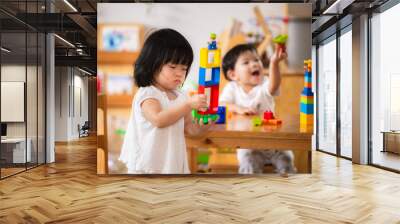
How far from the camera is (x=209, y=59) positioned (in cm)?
613

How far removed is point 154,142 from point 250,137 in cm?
143

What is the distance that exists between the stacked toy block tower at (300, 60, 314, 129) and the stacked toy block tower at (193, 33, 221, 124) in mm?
1312

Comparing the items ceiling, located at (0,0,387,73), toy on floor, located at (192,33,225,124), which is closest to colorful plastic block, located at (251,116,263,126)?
toy on floor, located at (192,33,225,124)

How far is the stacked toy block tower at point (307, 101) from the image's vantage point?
6.16 metres

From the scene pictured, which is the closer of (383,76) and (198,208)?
(198,208)

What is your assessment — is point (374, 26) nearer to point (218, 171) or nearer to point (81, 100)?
point (218, 171)

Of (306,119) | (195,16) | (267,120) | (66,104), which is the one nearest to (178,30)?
(195,16)

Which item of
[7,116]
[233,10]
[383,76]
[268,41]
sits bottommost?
[7,116]

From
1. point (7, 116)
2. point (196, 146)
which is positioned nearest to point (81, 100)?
point (7, 116)

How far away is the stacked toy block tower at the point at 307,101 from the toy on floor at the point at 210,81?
130 cm

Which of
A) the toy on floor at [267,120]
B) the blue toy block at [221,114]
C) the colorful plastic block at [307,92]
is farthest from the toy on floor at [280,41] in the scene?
the blue toy block at [221,114]

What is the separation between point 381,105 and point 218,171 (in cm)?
336

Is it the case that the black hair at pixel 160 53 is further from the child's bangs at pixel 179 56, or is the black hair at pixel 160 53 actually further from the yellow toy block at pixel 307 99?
the yellow toy block at pixel 307 99

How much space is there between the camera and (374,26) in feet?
25.2
